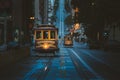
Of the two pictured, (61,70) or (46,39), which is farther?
(46,39)

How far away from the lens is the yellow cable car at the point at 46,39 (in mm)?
46906

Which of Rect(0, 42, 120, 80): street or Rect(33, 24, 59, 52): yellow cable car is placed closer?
Rect(0, 42, 120, 80): street

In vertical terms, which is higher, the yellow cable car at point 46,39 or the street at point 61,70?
the yellow cable car at point 46,39

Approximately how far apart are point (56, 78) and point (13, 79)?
79.2 inches

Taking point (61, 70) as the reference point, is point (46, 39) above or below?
above

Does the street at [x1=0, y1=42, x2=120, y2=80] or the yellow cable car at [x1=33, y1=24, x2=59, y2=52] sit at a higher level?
the yellow cable car at [x1=33, y1=24, x2=59, y2=52]

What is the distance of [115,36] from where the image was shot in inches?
3428

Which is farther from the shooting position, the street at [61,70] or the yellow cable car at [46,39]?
the yellow cable car at [46,39]

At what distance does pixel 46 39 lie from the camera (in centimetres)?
4716

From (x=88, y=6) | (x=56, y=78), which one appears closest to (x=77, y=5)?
(x=88, y=6)

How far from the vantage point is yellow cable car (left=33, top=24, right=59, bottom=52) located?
154 ft

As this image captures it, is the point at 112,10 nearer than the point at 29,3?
Yes

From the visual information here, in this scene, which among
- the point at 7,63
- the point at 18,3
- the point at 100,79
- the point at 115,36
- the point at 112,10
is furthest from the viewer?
the point at 18,3

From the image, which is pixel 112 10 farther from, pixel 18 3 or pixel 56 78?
pixel 18 3
